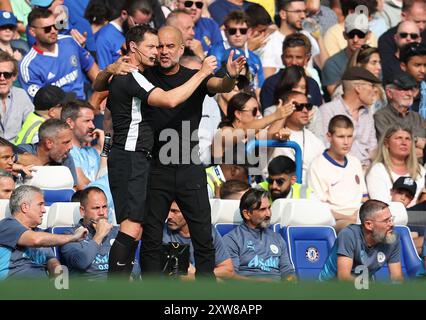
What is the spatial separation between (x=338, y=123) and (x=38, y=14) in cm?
335

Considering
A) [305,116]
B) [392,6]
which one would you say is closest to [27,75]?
[305,116]

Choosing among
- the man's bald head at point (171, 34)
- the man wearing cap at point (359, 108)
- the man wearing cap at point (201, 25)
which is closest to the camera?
the man's bald head at point (171, 34)

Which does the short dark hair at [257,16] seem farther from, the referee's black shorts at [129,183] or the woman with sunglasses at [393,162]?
the referee's black shorts at [129,183]

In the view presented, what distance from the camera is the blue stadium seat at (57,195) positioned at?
35.0 ft

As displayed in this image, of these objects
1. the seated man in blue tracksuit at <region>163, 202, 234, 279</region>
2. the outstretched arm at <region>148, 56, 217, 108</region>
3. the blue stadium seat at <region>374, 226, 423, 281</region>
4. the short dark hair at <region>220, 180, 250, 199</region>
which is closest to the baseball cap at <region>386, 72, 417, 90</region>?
the short dark hair at <region>220, 180, 250, 199</region>

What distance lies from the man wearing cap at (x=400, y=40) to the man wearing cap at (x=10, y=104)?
4.88 metres

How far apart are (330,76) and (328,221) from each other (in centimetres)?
467

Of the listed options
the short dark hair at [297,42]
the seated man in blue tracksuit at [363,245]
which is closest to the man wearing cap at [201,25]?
the short dark hair at [297,42]

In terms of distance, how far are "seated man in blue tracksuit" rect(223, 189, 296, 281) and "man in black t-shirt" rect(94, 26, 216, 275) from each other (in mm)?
1528

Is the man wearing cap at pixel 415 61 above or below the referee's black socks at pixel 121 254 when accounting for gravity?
above

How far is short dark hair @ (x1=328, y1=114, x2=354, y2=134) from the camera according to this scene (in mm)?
12500

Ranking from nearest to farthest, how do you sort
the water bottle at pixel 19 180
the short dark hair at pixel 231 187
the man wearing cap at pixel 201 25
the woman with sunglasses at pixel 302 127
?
the water bottle at pixel 19 180
the short dark hair at pixel 231 187
the woman with sunglasses at pixel 302 127
the man wearing cap at pixel 201 25

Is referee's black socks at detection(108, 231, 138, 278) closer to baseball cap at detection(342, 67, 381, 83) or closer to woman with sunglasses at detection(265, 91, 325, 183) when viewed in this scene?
woman with sunglasses at detection(265, 91, 325, 183)

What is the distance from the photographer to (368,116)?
46.0 feet
